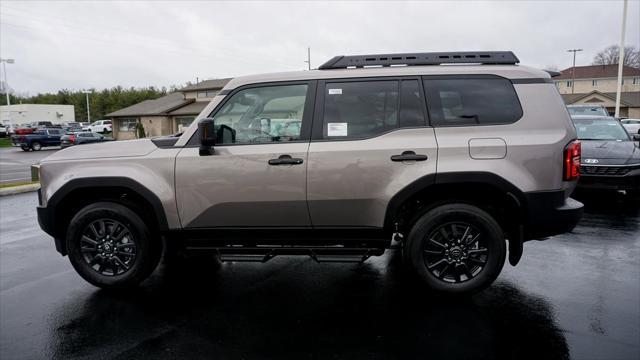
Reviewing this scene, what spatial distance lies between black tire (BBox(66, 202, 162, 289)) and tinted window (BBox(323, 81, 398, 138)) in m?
2.09

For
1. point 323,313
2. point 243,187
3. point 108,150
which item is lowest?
point 323,313

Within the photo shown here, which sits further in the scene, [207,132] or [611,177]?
[611,177]

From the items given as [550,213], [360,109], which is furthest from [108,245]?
[550,213]

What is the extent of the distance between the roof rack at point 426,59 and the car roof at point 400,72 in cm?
5

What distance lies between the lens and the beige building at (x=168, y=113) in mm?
45250

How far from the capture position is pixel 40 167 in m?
4.49

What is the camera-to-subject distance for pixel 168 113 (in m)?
45.3

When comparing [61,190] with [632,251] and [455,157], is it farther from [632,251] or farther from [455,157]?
[632,251]

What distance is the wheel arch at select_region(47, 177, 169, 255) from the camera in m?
4.25

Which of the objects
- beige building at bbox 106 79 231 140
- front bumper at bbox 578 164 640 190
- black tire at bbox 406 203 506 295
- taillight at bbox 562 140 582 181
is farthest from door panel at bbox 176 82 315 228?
beige building at bbox 106 79 231 140

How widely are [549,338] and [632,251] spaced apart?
123 inches

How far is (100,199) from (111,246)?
495 millimetres

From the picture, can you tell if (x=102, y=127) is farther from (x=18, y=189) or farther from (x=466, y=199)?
(x=466, y=199)

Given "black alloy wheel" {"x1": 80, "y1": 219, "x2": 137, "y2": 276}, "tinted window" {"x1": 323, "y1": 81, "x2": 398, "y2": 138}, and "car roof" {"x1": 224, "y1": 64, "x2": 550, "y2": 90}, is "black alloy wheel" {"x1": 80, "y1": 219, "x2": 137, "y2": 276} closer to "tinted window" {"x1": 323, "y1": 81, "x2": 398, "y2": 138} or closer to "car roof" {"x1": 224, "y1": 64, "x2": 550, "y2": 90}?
"car roof" {"x1": 224, "y1": 64, "x2": 550, "y2": 90}
